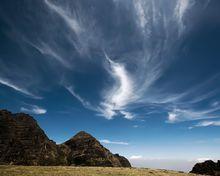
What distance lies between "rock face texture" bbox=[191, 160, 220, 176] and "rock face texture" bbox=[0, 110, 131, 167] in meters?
37.8

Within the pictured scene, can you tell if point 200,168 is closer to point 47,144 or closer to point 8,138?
point 47,144

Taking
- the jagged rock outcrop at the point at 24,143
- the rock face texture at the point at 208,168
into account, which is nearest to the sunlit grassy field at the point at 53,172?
the jagged rock outcrop at the point at 24,143

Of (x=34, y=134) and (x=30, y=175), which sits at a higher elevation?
(x=34, y=134)

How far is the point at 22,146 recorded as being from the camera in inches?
3472

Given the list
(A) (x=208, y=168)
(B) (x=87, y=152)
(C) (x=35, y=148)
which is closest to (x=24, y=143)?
(C) (x=35, y=148)

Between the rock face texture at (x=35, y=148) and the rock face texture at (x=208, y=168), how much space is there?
37.8 m

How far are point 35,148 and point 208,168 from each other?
6543 centimetres

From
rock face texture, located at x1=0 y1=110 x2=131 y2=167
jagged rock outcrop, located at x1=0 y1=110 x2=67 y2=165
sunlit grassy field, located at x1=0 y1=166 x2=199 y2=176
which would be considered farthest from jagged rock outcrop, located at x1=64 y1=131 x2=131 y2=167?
sunlit grassy field, located at x1=0 y1=166 x2=199 y2=176

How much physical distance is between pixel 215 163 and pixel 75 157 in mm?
Answer: 58049

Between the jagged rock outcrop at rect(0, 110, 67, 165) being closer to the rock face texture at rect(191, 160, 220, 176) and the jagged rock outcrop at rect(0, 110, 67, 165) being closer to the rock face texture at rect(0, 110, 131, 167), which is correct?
the rock face texture at rect(0, 110, 131, 167)

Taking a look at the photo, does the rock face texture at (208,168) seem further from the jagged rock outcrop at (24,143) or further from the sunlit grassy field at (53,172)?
the jagged rock outcrop at (24,143)

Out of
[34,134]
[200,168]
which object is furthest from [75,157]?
[200,168]

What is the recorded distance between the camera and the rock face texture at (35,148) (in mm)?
82250

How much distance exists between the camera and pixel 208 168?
80500 millimetres
